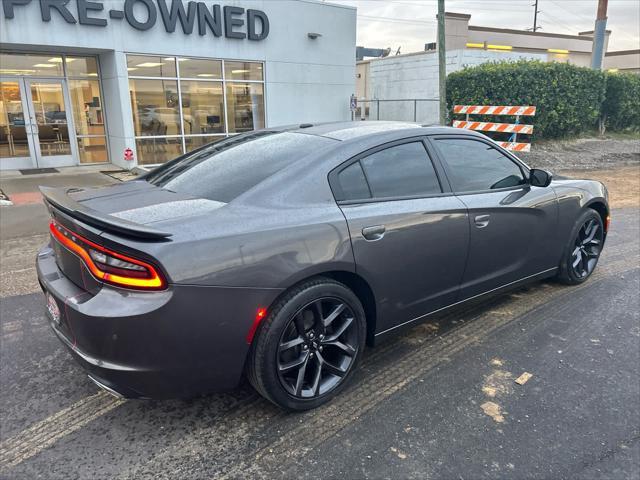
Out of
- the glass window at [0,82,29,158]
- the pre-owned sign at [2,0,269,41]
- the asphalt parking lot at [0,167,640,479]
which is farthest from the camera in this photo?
the glass window at [0,82,29,158]

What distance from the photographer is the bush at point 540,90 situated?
15406 millimetres

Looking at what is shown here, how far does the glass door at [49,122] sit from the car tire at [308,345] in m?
13.0

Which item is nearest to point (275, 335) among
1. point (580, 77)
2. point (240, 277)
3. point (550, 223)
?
point (240, 277)

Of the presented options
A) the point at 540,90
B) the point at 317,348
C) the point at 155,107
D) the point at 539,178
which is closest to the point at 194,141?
the point at 155,107

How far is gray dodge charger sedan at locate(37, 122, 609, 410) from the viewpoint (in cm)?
233

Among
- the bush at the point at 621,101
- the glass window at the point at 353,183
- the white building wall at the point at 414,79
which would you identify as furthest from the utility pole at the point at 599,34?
the glass window at the point at 353,183

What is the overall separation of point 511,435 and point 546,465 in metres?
0.25

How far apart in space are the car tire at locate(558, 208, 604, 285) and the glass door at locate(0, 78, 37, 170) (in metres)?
13.2

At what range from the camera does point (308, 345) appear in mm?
2781

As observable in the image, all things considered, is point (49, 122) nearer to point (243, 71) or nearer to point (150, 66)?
point (150, 66)

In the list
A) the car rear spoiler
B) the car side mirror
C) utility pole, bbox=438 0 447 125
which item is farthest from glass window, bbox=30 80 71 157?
the car side mirror

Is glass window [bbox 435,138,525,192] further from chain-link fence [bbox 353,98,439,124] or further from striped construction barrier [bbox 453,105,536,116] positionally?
chain-link fence [bbox 353,98,439,124]

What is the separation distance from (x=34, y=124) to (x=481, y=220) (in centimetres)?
1311

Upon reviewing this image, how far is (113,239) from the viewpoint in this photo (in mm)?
2320
